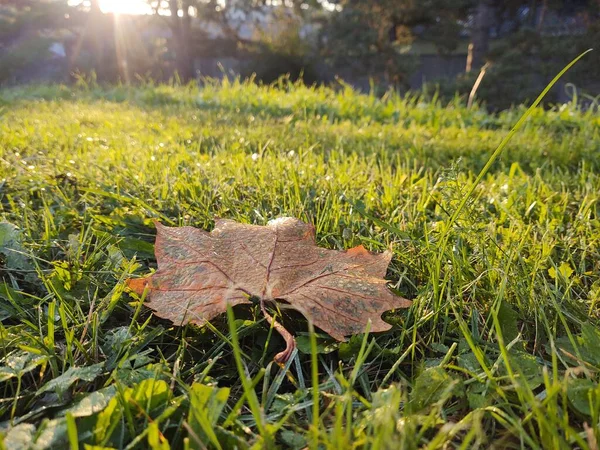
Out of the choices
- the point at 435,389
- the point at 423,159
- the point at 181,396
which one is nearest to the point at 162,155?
the point at 423,159

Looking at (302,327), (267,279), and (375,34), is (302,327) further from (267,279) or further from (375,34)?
(375,34)

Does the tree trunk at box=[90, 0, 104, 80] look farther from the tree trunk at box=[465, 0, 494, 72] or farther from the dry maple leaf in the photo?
the dry maple leaf

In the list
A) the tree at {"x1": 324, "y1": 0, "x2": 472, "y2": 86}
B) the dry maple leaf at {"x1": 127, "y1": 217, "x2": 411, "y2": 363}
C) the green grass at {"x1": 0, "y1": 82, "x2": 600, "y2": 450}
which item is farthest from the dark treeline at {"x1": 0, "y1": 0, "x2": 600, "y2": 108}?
the dry maple leaf at {"x1": 127, "y1": 217, "x2": 411, "y2": 363}

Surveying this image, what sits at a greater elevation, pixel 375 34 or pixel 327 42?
pixel 375 34

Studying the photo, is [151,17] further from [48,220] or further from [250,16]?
[48,220]

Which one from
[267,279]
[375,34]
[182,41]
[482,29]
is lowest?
[182,41]

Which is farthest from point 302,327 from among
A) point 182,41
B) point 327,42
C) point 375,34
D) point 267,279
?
point 182,41

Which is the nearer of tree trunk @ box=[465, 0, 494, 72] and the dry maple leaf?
the dry maple leaf

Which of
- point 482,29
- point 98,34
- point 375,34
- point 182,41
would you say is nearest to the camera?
point 482,29
